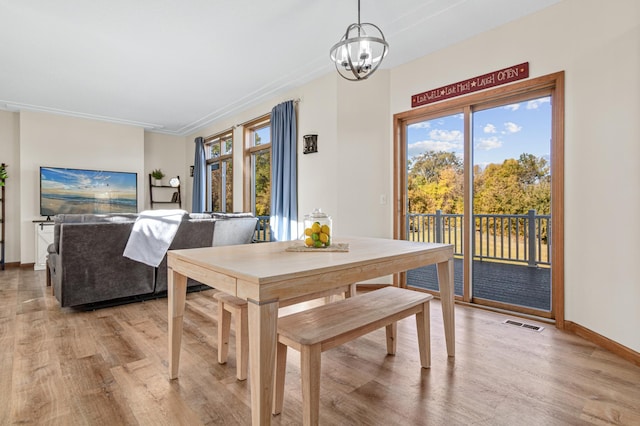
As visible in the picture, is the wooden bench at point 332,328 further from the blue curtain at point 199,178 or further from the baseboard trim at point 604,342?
the blue curtain at point 199,178

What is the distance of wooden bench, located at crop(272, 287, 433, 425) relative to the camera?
1.37 m

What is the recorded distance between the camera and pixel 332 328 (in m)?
1.53

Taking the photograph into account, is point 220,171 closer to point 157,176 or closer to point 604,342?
point 157,176

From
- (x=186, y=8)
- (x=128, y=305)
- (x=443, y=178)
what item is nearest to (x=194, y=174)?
(x=128, y=305)

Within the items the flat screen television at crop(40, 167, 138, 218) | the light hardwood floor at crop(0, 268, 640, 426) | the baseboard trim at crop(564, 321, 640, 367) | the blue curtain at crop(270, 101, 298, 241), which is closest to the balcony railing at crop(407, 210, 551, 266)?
the baseboard trim at crop(564, 321, 640, 367)

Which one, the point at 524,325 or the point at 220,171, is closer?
the point at 524,325

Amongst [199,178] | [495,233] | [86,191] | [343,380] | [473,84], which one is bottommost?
[343,380]

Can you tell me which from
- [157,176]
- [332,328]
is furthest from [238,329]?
[157,176]

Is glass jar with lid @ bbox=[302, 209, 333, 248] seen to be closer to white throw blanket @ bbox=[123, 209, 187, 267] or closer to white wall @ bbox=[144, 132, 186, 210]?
white throw blanket @ bbox=[123, 209, 187, 267]

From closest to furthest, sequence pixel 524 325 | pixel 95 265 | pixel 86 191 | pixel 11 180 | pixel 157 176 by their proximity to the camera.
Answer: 1. pixel 524 325
2. pixel 95 265
3. pixel 11 180
4. pixel 86 191
5. pixel 157 176

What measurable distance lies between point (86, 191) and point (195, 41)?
14.0 ft

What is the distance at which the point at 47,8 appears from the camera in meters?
2.75

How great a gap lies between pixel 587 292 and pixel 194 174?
652cm

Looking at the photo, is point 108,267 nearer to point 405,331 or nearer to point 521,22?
point 405,331
